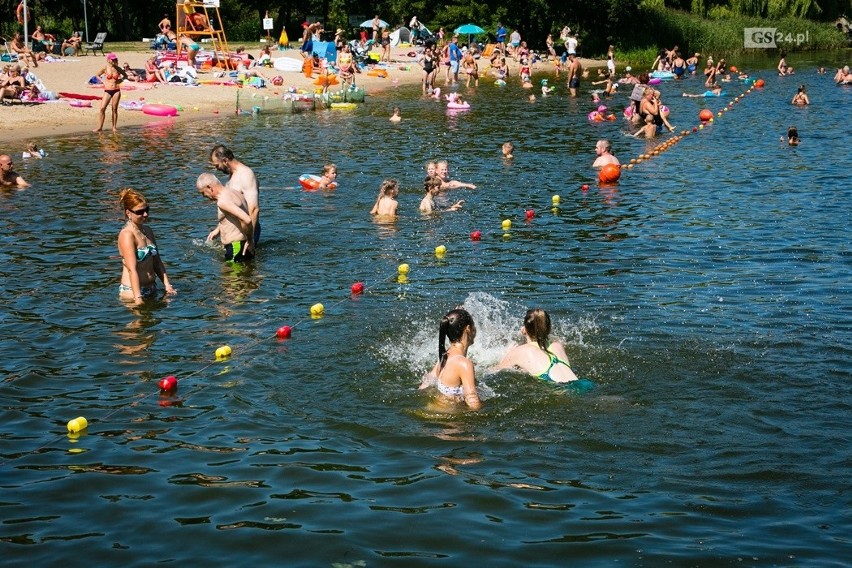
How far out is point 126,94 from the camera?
33844 millimetres

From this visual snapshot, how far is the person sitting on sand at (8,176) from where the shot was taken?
65.1ft

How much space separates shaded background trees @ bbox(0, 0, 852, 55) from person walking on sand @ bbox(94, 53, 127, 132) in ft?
102

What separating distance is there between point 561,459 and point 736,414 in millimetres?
1901

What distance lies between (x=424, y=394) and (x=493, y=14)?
56.1 m

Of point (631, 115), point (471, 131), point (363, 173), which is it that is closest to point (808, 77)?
point (631, 115)

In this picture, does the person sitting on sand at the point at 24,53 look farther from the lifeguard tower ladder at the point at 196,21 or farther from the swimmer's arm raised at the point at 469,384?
the swimmer's arm raised at the point at 469,384

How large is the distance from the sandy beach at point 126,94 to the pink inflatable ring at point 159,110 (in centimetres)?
22

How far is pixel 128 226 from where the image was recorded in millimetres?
11891

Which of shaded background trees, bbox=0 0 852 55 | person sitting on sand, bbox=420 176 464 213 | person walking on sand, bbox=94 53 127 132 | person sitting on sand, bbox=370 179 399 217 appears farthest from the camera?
shaded background trees, bbox=0 0 852 55

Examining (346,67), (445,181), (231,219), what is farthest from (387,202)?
(346,67)

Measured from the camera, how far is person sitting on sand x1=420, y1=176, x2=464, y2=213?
60.2 feet

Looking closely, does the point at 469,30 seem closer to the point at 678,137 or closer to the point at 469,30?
the point at 469,30

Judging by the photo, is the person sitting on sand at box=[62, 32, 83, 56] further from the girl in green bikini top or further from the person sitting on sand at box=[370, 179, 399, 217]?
the girl in green bikini top

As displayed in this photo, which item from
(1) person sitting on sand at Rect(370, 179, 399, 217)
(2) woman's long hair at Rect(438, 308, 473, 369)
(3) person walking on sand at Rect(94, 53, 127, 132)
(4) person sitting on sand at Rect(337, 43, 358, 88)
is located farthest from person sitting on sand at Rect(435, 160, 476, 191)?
(4) person sitting on sand at Rect(337, 43, 358, 88)
